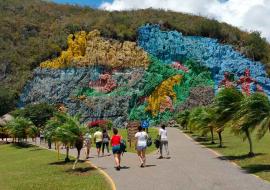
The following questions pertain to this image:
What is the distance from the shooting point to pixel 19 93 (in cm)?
6812

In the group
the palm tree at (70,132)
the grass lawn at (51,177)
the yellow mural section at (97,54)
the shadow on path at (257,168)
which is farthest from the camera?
the yellow mural section at (97,54)

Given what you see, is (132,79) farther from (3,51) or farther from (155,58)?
(3,51)

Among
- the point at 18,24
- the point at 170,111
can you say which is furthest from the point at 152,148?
the point at 18,24

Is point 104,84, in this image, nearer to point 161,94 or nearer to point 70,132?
point 161,94

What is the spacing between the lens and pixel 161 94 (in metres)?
68.9

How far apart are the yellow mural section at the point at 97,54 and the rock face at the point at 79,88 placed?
3.39 feet

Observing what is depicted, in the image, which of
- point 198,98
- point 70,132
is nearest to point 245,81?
point 198,98

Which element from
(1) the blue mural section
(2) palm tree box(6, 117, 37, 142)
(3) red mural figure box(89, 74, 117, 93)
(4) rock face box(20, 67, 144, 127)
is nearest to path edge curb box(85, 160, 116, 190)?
(2) palm tree box(6, 117, 37, 142)

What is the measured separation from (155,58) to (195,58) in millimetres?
5953

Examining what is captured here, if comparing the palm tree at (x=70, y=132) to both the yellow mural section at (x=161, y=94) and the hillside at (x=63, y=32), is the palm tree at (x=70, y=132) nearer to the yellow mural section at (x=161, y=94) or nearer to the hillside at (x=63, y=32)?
the yellow mural section at (x=161, y=94)

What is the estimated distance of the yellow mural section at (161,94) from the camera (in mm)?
67812

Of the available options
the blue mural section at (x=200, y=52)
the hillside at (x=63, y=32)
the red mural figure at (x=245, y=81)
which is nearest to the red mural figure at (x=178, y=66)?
the blue mural section at (x=200, y=52)

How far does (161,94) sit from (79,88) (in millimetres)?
11431

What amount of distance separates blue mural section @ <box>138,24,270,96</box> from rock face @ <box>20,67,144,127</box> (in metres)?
5.57
